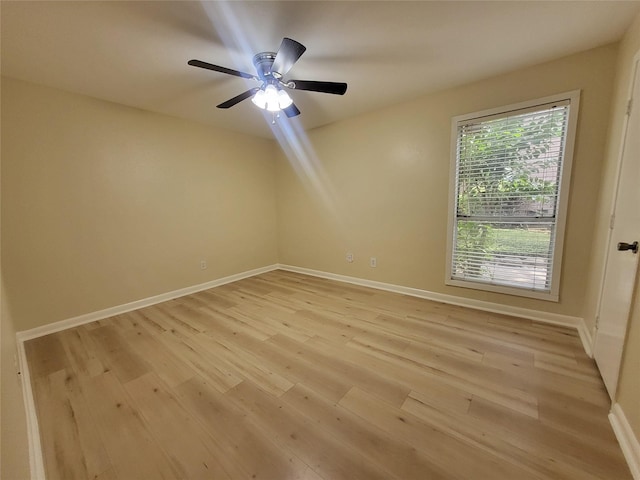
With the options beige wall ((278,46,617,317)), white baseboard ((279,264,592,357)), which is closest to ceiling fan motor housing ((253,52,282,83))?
beige wall ((278,46,617,317))

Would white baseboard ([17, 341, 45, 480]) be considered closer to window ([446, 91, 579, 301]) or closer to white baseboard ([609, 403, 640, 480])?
white baseboard ([609, 403, 640, 480])

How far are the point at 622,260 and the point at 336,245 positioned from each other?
115 inches

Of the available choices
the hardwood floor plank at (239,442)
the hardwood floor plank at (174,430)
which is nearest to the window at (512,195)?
the hardwood floor plank at (239,442)

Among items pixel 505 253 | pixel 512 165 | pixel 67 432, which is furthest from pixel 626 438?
pixel 67 432

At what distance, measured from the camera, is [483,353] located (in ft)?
6.62

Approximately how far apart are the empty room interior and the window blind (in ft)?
0.07

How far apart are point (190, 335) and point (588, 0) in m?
3.78

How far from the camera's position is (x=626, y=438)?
4.00ft

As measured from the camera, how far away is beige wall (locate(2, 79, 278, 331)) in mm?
2361

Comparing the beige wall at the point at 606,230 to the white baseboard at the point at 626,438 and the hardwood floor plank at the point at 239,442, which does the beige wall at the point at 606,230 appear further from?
the hardwood floor plank at the point at 239,442

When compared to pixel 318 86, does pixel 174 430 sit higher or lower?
A: lower

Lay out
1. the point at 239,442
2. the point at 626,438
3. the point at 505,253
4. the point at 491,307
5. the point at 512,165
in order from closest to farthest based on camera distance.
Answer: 1. the point at 626,438
2. the point at 239,442
3. the point at 512,165
4. the point at 505,253
5. the point at 491,307

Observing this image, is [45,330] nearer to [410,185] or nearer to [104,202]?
[104,202]

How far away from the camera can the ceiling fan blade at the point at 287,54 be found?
153 centimetres
